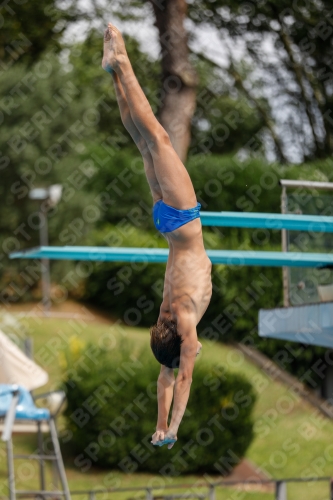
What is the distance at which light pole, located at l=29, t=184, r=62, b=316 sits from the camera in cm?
2011

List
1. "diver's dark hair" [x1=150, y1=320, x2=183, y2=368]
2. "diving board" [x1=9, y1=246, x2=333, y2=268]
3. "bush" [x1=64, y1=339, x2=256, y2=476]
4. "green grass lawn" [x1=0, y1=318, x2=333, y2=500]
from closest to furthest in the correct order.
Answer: "diver's dark hair" [x1=150, y1=320, x2=183, y2=368], "diving board" [x1=9, y1=246, x2=333, y2=268], "green grass lawn" [x1=0, y1=318, x2=333, y2=500], "bush" [x1=64, y1=339, x2=256, y2=476]

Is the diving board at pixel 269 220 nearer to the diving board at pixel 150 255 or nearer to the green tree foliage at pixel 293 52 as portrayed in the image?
the diving board at pixel 150 255

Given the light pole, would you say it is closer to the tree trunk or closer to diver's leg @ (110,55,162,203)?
the tree trunk

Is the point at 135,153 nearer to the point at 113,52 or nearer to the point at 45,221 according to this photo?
the point at 45,221

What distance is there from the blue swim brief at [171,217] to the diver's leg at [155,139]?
0.09 ft

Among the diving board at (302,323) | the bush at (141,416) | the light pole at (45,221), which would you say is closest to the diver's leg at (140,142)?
the diving board at (302,323)

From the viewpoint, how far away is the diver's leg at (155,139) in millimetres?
5305

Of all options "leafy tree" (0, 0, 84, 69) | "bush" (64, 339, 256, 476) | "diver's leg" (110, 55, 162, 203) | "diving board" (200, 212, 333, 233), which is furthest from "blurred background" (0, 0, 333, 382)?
"diver's leg" (110, 55, 162, 203)

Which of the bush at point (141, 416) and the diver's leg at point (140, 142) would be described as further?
the bush at point (141, 416)

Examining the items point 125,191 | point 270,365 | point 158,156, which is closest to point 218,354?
point 270,365

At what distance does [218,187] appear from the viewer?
67.9 feet

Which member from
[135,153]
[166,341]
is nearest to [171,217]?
[166,341]

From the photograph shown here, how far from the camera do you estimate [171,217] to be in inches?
208

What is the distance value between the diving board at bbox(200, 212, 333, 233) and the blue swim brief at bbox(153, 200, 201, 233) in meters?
2.94
